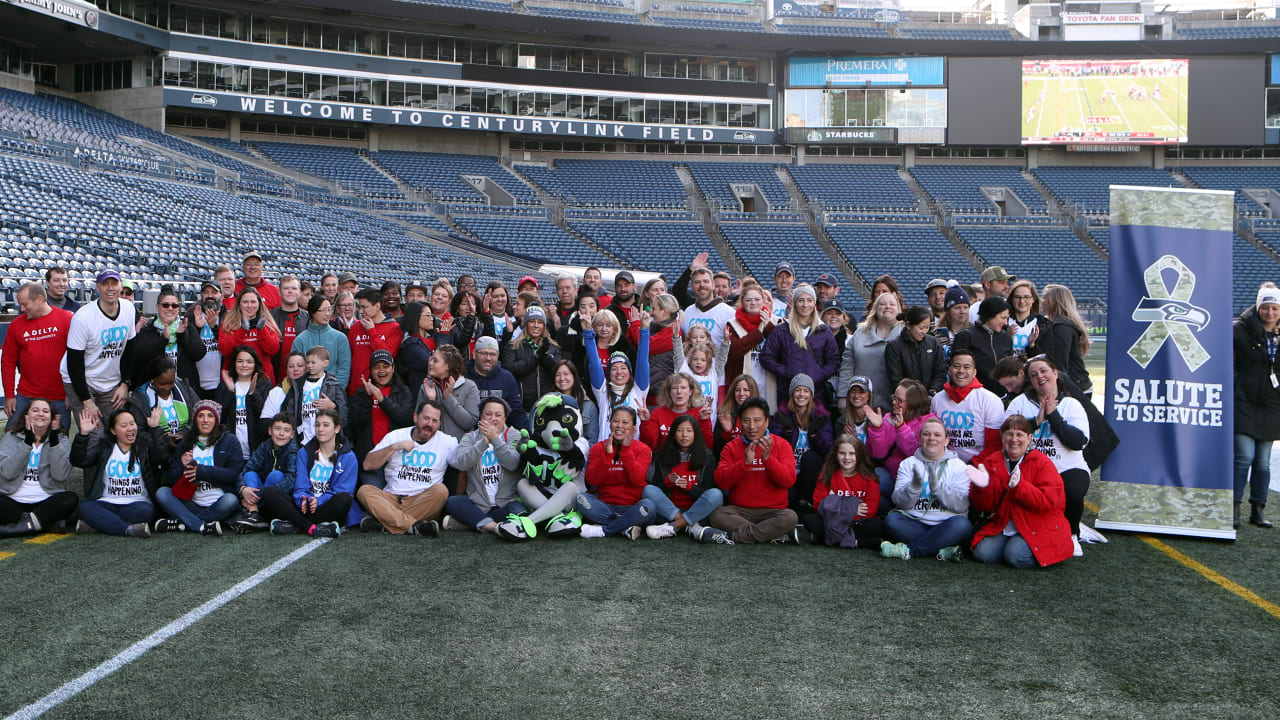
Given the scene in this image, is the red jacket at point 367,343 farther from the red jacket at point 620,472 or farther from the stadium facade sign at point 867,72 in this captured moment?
the stadium facade sign at point 867,72

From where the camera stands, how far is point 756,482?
6766mm

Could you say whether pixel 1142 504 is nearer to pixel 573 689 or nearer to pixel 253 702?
pixel 573 689

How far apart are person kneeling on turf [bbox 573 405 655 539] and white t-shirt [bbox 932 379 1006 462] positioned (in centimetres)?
215

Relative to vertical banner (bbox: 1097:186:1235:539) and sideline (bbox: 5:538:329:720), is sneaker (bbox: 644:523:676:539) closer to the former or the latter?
sideline (bbox: 5:538:329:720)

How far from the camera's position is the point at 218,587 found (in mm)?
5410

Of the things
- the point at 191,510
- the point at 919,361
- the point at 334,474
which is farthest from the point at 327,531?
the point at 919,361

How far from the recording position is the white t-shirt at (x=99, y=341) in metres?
7.20

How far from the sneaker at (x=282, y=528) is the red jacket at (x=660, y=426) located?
2570 millimetres

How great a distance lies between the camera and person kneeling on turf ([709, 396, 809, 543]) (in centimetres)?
662

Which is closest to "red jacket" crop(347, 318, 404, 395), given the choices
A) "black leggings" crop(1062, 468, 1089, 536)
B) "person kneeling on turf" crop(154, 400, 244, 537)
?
"person kneeling on turf" crop(154, 400, 244, 537)

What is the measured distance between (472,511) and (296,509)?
1228mm

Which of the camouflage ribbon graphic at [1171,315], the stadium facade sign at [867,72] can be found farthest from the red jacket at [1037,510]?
the stadium facade sign at [867,72]

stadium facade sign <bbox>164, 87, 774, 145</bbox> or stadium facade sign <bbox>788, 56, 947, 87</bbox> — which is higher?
stadium facade sign <bbox>788, 56, 947, 87</bbox>

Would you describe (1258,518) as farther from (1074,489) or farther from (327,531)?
(327,531)
